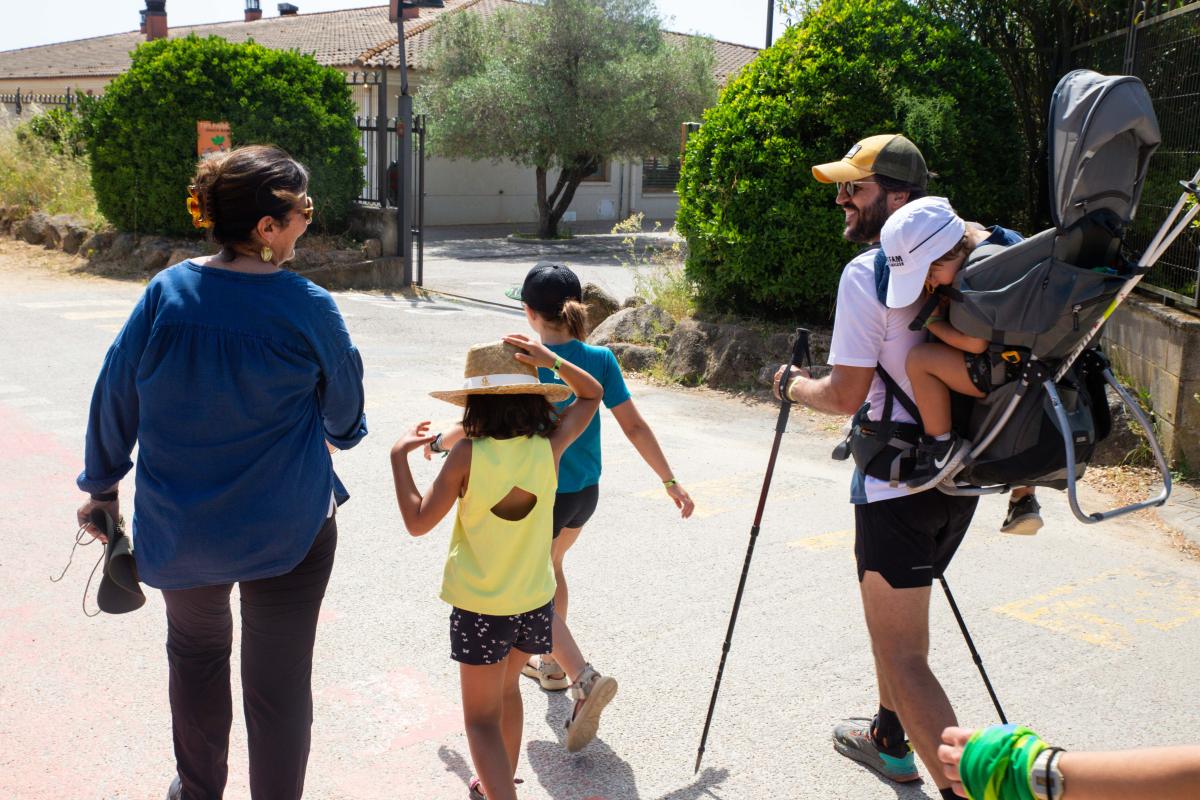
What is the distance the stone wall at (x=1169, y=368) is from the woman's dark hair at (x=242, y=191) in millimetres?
6083

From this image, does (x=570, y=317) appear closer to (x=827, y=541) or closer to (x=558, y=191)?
(x=827, y=541)

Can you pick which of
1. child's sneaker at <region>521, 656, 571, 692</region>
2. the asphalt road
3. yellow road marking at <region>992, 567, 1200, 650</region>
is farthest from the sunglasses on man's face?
yellow road marking at <region>992, 567, 1200, 650</region>

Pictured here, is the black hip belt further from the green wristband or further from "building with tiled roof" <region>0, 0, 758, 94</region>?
"building with tiled roof" <region>0, 0, 758, 94</region>

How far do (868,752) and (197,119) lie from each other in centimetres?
1496

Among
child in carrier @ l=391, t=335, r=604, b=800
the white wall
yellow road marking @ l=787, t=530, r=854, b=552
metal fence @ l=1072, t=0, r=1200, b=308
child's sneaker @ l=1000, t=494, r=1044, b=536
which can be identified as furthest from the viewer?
the white wall

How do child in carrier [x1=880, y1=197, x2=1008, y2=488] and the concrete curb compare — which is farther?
the concrete curb

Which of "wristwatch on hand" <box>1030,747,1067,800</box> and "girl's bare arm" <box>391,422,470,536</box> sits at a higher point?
"girl's bare arm" <box>391,422,470,536</box>

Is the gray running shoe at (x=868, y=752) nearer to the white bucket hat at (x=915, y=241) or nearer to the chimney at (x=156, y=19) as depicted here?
the white bucket hat at (x=915, y=241)

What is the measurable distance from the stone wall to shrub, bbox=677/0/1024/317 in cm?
228

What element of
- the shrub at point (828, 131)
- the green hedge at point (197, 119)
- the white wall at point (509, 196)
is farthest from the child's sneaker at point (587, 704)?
the white wall at point (509, 196)

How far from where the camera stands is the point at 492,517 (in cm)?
297

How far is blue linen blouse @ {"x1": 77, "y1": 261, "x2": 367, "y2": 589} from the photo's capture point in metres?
2.64

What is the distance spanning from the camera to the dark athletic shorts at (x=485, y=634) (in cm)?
294

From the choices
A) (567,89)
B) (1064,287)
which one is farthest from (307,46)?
(1064,287)
